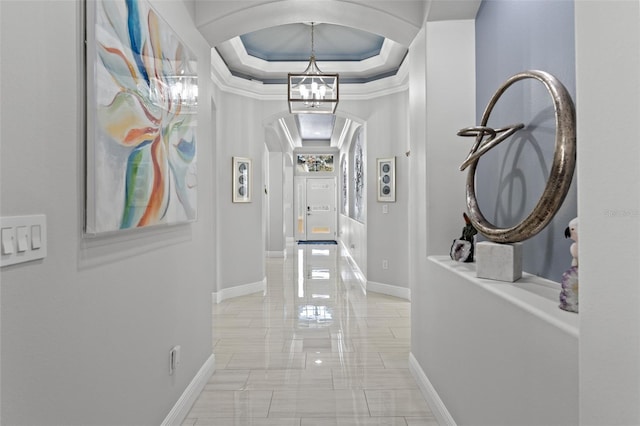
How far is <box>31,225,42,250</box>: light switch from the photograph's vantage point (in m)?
1.06

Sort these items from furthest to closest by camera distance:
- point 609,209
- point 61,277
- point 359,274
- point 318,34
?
Answer: point 359,274 < point 318,34 < point 61,277 < point 609,209

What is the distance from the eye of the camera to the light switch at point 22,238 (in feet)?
3.29

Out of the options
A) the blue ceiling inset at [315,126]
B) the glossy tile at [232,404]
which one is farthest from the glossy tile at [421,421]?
the blue ceiling inset at [315,126]

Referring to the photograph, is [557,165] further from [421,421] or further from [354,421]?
[354,421]

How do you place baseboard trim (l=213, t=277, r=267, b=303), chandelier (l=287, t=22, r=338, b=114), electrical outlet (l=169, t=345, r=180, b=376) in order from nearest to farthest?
electrical outlet (l=169, t=345, r=180, b=376) < chandelier (l=287, t=22, r=338, b=114) < baseboard trim (l=213, t=277, r=267, b=303)

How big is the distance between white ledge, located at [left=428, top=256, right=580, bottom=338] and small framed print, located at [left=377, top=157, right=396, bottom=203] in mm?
3381

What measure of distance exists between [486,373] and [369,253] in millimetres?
3987

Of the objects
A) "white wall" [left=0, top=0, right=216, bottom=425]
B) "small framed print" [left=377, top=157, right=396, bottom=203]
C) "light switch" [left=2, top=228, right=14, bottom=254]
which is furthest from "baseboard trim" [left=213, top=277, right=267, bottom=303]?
"light switch" [left=2, top=228, right=14, bottom=254]

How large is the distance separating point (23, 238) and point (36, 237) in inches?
2.2

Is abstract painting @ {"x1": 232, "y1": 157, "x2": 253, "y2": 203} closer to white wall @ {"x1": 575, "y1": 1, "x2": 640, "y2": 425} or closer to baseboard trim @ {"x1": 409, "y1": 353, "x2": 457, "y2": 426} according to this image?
baseboard trim @ {"x1": 409, "y1": 353, "x2": 457, "y2": 426}

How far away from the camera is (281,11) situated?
2682mm

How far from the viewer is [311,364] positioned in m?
3.04

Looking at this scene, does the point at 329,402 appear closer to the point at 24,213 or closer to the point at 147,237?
the point at 147,237

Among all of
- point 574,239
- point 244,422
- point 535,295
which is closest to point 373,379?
point 244,422
